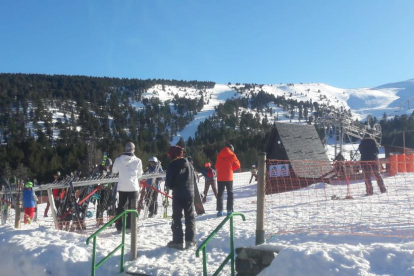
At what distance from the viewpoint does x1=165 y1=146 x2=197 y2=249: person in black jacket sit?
249 inches

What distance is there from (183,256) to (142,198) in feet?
12.9

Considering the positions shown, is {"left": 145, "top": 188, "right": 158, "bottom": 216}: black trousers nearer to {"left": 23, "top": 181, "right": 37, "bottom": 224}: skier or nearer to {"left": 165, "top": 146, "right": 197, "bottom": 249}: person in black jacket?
{"left": 165, "top": 146, "right": 197, "bottom": 249}: person in black jacket

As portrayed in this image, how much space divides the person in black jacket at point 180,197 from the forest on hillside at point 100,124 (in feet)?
142

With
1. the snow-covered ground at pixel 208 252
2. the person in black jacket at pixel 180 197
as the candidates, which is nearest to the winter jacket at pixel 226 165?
the snow-covered ground at pixel 208 252

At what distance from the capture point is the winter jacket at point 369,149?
1191 cm

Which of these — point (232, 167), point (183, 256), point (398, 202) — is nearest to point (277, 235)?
point (183, 256)

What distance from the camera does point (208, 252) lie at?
6.43 metres

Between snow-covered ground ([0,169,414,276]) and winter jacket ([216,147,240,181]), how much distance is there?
101cm

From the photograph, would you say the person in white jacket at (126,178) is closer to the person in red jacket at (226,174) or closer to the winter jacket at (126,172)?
the winter jacket at (126,172)

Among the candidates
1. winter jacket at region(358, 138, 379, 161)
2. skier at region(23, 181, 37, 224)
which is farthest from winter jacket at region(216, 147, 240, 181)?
skier at region(23, 181, 37, 224)

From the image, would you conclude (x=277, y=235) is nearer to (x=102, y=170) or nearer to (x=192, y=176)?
(x=192, y=176)

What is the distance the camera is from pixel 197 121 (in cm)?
16450

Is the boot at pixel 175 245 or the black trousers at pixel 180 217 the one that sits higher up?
the black trousers at pixel 180 217

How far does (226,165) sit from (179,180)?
2.78 metres
